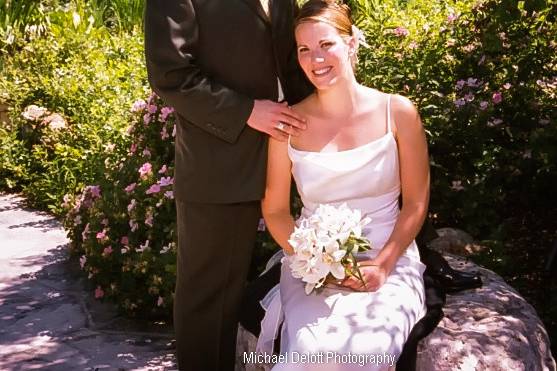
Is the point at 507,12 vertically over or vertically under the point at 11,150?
over

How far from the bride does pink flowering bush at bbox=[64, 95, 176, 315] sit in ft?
5.19

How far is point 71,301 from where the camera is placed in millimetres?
5262

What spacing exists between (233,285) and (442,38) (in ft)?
10.2

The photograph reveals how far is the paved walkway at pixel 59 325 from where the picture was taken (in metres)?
4.37

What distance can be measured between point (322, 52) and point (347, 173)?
1.54 ft

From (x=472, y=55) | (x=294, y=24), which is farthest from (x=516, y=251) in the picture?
(x=294, y=24)

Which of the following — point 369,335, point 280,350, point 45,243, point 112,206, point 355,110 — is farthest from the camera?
point 45,243

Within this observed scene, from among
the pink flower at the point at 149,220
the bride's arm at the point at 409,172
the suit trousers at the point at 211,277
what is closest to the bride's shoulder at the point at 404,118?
the bride's arm at the point at 409,172

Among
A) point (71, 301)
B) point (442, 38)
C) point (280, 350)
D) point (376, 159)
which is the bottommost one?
point (71, 301)

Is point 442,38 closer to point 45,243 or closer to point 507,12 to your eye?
point 507,12

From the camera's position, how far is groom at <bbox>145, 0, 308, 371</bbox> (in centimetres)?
297

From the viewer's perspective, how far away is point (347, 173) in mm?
3131

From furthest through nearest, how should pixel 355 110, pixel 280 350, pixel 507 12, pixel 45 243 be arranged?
1. pixel 45 243
2. pixel 507 12
3. pixel 355 110
4. pixel 280 350

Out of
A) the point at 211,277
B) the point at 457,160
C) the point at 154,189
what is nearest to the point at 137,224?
the point at 154,189
